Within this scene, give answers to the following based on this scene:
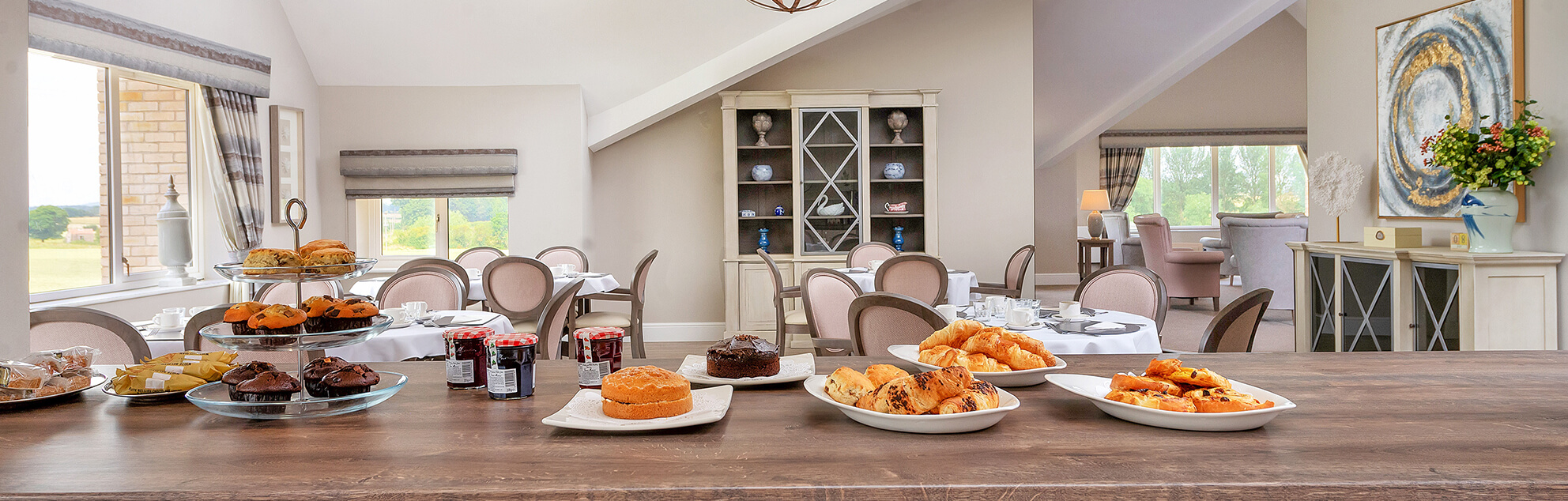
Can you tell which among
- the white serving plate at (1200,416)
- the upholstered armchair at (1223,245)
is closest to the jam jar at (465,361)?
the white serving plate at (1200,416)

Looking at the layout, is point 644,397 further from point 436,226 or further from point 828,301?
point 436,226

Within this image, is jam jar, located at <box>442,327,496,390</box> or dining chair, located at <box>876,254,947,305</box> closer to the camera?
jam jar, located at <box>442,327,496,390</box>

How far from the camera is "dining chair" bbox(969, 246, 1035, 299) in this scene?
5.28 meters

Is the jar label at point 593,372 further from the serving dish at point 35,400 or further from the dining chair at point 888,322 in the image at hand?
the dining chair at point 888,322

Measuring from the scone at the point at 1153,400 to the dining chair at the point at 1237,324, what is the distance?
1456 millimetres

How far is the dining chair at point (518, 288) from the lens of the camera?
14.3 feet

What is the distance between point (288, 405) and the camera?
3.57ft

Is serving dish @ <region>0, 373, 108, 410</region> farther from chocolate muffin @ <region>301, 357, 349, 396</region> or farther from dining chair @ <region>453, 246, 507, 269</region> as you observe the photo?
dining chair @ <region>453, 246, 507, 269</region>

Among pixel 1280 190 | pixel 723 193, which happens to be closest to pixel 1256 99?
pixel 1280 190

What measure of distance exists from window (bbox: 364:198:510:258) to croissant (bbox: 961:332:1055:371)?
5.43 meters

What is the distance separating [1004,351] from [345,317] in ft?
2.97

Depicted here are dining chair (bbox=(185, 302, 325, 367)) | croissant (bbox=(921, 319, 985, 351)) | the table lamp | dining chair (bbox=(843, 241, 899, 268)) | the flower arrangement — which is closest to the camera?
croissant (bbox=(921, 319, 985, 351))

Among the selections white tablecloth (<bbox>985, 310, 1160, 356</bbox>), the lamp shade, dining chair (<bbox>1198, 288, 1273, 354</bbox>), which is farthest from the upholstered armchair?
dining chair (<bbox>1198, 288, 1273, 354</bbox>)

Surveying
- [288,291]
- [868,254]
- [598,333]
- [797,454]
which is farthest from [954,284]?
[797,454]
